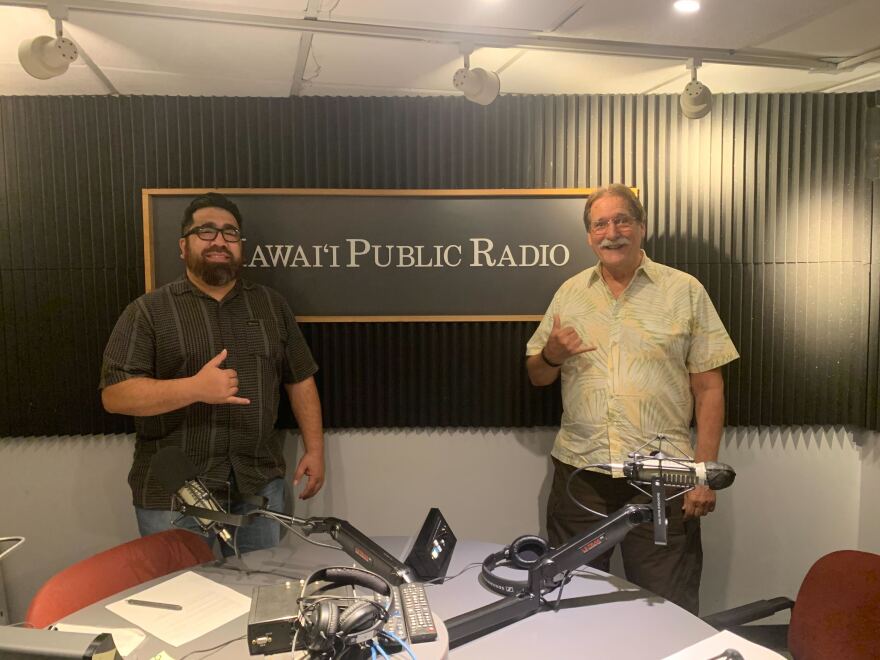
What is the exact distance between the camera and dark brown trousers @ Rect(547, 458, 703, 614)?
2.44m

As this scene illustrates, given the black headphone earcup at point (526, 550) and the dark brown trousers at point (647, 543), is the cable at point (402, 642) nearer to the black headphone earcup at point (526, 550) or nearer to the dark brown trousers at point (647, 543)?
the black headphone earcup at point (526, 550)

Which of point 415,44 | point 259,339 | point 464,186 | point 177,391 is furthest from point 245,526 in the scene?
point 415,44

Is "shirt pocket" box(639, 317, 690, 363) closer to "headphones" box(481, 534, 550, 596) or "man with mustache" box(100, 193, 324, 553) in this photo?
"headphones" box(481, 534, 550, 596)

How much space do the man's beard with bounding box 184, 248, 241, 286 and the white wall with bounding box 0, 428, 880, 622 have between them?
1.04 m

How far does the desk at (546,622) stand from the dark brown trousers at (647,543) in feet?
1.81

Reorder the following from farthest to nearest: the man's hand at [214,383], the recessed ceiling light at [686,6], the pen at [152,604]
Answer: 1. the man's hand at [214,383]
2. the recessed ceiling light at [686,6]
3. the pen at [152,604]

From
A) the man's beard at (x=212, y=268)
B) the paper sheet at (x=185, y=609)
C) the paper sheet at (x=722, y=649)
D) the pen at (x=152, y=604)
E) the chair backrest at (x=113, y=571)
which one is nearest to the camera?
the paper sheet at (x=722, y=649)

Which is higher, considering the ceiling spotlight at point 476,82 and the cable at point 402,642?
the ceiling spotlight at point 476,82

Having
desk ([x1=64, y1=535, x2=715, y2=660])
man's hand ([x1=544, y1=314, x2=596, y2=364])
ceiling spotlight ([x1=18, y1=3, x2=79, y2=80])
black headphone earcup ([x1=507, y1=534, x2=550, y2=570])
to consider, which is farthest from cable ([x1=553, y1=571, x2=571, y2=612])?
ceiling spotlight ([x1=18, y1=3, x2=79, y2=80])

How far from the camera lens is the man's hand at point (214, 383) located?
2.31 m

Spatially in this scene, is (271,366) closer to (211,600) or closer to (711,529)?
(211,600)

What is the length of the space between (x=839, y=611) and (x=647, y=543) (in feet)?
2.31

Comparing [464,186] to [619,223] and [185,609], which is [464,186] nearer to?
[619,223]

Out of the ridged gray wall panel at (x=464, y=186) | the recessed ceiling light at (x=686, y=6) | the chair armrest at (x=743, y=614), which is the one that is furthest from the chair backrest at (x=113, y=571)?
the recessed ceiling light at (x=686, y=6)
